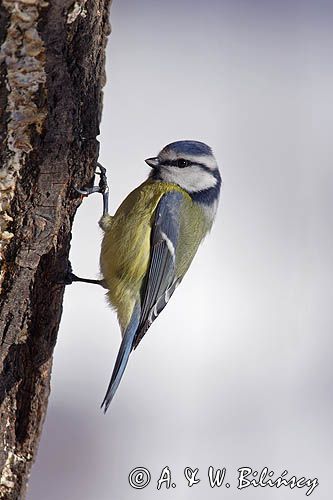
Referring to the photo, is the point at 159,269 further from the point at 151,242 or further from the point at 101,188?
the point at 101,188

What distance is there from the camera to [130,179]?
2.54m

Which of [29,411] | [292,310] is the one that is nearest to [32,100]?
[29,411]

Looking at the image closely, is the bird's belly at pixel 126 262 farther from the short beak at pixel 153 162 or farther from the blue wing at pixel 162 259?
the short beak at pixel 153 162

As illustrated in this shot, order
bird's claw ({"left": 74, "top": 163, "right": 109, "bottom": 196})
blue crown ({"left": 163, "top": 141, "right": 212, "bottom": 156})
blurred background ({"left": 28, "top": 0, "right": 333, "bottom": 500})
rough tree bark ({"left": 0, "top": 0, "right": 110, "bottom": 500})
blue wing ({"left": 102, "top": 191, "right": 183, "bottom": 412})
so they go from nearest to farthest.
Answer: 1. rough tree bark ({"left": 0, "top": 0, "right": 110, "bottom": 500})
2. bird's claw ({"left": 74, "top": 163, "right": 109, "bottom": 196})
3. blue wing ({"left": 102, "top": 191, "right": 183, "bottom": 412})
4. blue crown ({"left": 163, "top": 141, "right": 212, "bottom": 156})
5. blurred background ({"left": 28, "top": 0, "right": 333, "bottom": 500})

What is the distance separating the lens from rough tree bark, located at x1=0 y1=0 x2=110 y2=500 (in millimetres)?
1181

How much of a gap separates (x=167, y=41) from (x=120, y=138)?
567 millimetres

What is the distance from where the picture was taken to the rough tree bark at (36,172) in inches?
46.5

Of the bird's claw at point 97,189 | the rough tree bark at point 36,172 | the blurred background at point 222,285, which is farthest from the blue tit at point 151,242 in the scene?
the blurred background at point 222,285

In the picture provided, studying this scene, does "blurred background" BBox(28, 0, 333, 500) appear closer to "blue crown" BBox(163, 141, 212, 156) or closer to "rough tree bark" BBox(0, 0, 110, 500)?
"blue crown" BBox(163, 141, 212, 156)

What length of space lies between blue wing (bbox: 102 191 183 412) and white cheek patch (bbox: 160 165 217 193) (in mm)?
69

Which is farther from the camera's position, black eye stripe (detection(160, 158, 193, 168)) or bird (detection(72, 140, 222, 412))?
black eye stripe (detection(160, 158, 193, 168))

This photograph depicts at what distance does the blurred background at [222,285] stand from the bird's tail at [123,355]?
0.63 meters

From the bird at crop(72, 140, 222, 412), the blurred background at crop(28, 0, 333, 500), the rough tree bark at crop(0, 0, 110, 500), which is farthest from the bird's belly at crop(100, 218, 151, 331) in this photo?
the blurred background at crop(28, 0, 333, 500)

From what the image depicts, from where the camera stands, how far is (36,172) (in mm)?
1248
